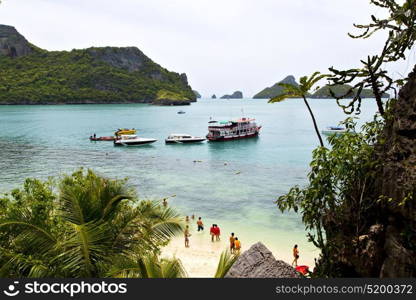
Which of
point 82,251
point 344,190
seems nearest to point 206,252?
point 344,190

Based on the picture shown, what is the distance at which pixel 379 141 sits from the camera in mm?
6605

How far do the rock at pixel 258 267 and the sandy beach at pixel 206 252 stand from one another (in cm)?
1148

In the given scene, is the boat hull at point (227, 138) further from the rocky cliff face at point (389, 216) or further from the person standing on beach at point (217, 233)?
the rocky cliff face at point (389, 216)

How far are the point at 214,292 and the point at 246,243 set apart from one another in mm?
18548

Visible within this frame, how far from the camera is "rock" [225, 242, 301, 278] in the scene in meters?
6.28

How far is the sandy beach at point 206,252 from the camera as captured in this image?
725 inches

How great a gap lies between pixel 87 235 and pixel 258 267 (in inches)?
119

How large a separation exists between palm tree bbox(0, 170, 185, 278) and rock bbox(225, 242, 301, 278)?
39.0 inches

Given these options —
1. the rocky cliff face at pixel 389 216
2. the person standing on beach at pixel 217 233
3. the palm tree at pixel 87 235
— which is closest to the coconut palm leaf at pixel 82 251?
the palm tree at pixel 87 235

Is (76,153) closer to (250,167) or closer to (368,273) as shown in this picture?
(250,167)

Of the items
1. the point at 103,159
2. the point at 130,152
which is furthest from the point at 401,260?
the point at 130,152

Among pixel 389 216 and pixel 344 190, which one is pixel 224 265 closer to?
pixel 344 190

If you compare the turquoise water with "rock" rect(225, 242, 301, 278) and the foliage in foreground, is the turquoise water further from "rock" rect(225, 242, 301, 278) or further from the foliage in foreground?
"rock" rect(225, 242, 301, 278)

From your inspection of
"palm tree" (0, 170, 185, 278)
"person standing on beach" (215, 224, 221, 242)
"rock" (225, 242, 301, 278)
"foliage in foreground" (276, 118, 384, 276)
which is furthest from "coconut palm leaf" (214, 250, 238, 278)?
"person standing on beach" (215, 224, 221, 242)
